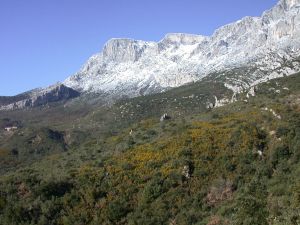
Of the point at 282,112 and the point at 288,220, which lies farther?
the point at 282,112

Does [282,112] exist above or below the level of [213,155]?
above

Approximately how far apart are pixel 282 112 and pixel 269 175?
61.7 feet

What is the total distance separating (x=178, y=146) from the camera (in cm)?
6312

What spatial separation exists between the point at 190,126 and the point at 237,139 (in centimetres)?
1416

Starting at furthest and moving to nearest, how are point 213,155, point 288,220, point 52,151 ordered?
point 52,151, point 213,155, point 288,220

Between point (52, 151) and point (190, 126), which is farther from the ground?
point (190, 126)

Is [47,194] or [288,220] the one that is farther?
[47,194]

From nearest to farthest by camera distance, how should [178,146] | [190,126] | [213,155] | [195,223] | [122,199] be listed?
[195,223] < [122,199] < [213,155] < [178,146] < [190,126]

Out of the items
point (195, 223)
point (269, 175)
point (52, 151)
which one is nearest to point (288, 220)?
point (195, 223)

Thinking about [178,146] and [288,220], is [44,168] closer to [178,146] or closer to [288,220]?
[178,146]

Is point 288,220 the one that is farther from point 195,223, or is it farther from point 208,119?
point 208,119

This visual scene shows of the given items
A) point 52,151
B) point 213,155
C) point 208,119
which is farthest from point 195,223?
point 52,151

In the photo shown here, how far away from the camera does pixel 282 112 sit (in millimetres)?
68625

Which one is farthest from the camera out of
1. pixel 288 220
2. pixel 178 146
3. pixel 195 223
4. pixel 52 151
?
pixel 52 151
